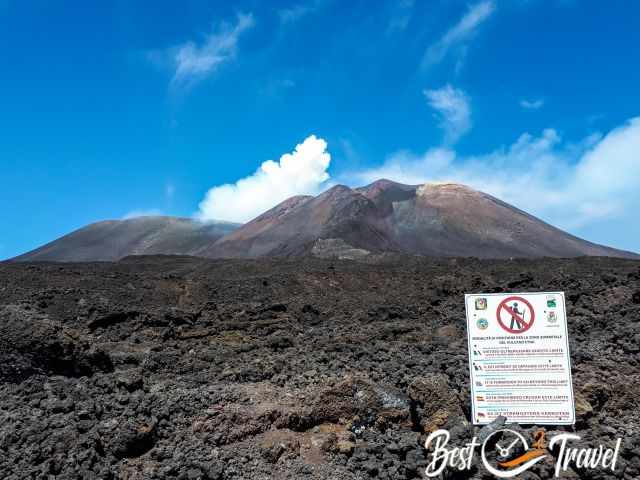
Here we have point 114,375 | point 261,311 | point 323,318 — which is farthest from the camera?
point 323,318

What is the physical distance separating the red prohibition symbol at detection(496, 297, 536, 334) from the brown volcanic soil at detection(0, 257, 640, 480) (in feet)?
2.71

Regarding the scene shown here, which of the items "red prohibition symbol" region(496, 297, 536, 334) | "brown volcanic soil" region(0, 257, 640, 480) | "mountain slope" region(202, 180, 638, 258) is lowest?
"brown volcanic soil" region(0, 257, 640, 480)

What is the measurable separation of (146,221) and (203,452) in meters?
80.5

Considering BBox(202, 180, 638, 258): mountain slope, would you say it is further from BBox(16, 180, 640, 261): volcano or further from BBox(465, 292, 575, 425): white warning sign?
BBox(465, 292, 575, 425): white warning sign

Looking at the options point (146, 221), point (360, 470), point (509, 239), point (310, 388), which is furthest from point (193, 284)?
point (146, 221)

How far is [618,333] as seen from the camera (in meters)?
7.05

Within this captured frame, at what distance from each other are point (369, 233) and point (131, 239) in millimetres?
38519

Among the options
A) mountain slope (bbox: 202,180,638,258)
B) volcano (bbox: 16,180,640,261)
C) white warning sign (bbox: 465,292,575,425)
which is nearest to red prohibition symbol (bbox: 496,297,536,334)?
white warning sign (bbox: 465,292,575,425)

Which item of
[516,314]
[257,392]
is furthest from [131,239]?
[516,314]

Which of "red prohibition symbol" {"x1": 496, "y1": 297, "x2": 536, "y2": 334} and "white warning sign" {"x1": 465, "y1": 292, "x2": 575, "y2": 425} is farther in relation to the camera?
"red prohibition symbol" {"x1": 496, "y1": 297, "x2": 536, "y2": 334}

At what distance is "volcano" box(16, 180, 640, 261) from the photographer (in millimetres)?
49719

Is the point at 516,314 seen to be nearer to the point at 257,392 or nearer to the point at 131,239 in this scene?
the point at 257,392

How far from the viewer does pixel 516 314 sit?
471 cm

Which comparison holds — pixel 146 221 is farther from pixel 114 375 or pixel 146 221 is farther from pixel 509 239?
pixel 114 375
